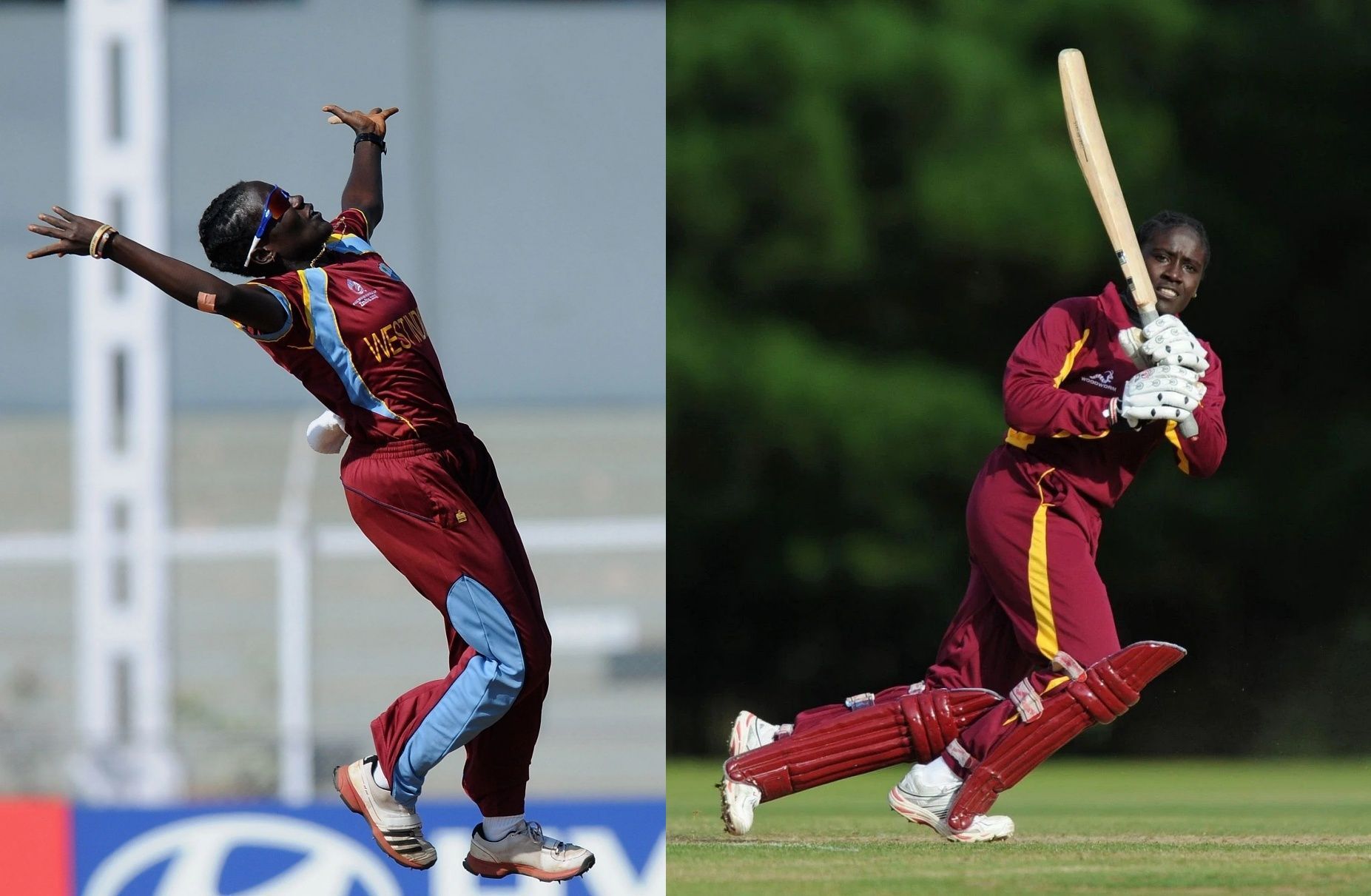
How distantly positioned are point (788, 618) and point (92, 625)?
544 cm

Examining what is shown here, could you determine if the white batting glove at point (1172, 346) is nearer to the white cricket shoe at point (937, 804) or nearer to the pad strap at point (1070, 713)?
the pad strap at point (1070, 713)

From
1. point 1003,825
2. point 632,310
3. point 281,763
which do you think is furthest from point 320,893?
point 632,310

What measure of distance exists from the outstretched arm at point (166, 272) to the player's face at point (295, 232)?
222 millimetres

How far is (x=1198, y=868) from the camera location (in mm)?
4039

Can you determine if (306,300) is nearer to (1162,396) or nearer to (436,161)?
(1162,396)

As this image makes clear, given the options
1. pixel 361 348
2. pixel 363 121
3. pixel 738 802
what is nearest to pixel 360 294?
pixel 361 348

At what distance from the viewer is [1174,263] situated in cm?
423

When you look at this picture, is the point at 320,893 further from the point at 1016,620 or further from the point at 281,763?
the point at 281,763

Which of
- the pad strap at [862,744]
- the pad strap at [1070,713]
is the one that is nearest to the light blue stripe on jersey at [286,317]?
the pad strap at [862,744]

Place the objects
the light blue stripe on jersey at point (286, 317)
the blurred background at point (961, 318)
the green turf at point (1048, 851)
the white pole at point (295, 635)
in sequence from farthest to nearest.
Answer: the blurred background at point (961, 318) < the white pole at point (295, 635) < the green turf at point (1048, 851) < the light blue stripe on jersey at point (286, 317)

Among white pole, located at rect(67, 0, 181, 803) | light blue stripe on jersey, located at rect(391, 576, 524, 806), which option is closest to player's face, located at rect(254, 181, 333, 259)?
light blue stripe on jersey, located at rect(391, 576, 524, 806)

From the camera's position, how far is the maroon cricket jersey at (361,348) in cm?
368

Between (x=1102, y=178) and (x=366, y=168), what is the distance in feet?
5.33

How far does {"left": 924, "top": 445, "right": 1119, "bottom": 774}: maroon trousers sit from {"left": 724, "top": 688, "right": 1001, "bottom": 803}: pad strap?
0.15 ft
